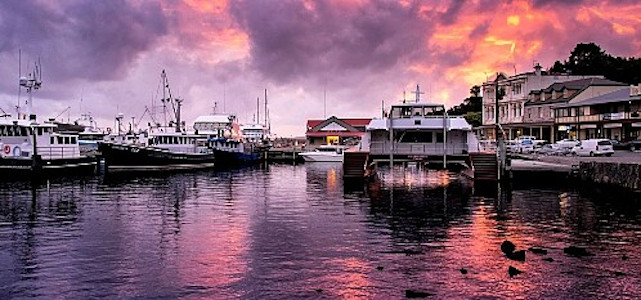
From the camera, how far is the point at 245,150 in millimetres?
100500

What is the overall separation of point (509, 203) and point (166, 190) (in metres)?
22.5

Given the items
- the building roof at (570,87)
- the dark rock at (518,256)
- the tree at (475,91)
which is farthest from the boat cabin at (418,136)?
the tree at (475,91)

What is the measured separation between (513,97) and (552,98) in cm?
1174

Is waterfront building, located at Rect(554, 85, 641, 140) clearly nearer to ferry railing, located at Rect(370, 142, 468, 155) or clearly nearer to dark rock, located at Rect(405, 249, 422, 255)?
ferry railing, located at Rect(370, 142, 468, 155)

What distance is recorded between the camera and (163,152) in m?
69.4

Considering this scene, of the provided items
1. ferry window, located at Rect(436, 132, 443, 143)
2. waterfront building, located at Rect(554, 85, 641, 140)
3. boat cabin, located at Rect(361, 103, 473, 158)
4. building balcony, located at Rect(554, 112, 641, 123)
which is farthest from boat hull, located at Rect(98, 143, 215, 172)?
waterfront building, located at Rect(554, 85, 641, 140)

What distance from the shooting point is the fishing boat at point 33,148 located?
54.1 meters

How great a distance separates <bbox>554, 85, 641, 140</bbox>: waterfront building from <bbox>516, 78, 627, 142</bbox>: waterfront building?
1.58 meters

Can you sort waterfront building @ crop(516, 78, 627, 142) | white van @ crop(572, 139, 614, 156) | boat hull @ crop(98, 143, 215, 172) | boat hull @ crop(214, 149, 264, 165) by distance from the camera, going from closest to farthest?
1. white van @ crop(572, 139, 614, 156)
2. boat hull @ crop(98, 143, 215, 172)
3. boat hull @ crop(214, 149, 264, 165)
4. waterfront building @ crop(516, 78, 627, 142)

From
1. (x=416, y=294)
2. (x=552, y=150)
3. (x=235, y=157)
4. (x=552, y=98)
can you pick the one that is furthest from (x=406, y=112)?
(x=552, y=98)

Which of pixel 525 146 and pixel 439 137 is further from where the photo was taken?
pixel 525 146

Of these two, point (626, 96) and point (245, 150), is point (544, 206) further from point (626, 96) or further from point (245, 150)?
point (245, 150)

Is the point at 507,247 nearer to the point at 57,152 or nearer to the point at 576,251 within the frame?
the point at 576,251

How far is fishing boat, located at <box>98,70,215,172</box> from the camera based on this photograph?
214 ft
